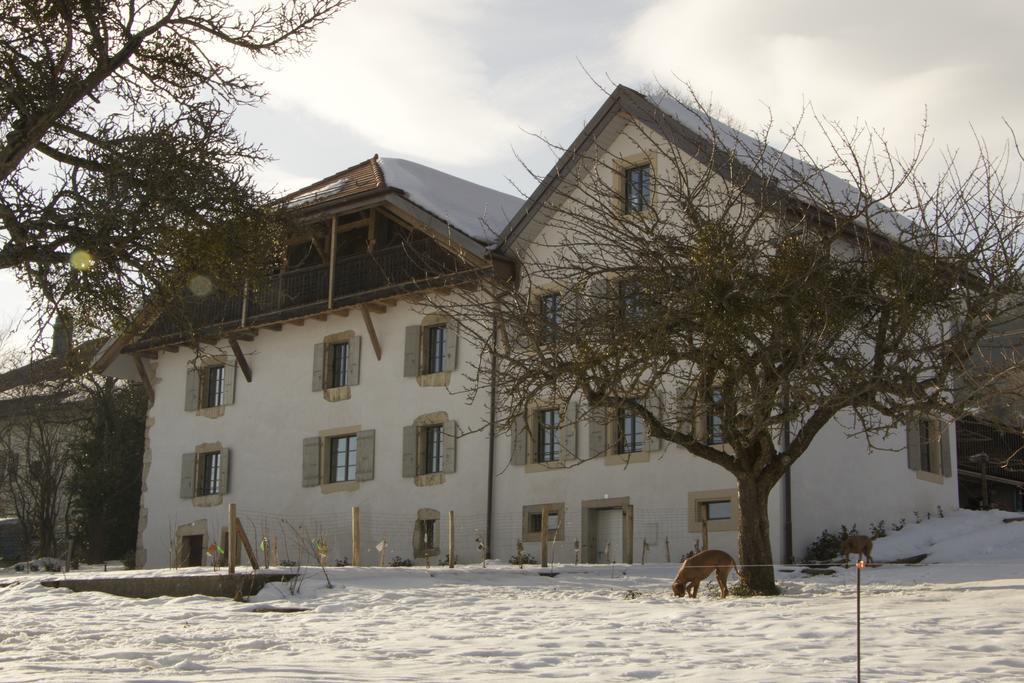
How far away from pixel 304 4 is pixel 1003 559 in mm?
13511

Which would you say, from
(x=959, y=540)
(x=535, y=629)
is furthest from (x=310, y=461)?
(x=535, y=629)

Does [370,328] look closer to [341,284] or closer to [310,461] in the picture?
[341,284]

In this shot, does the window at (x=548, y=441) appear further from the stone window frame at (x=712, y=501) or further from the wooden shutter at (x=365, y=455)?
the wooden shutter at (x=365, y=455)

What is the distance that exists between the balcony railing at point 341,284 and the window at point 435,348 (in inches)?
50.1

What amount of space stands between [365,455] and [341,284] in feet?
11.7

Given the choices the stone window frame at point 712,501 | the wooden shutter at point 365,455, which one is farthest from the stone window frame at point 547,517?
the wooden shutter at point 365,455

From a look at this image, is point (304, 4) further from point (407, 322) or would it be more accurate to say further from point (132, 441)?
point (132, 441)

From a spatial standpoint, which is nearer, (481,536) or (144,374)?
(481,536)

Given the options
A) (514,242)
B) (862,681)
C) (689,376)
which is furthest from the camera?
(514,242)

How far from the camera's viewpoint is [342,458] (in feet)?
89.2

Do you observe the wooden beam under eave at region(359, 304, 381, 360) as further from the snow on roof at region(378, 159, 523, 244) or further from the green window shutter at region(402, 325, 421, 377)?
the snow on roof at region(378, 159, 523, 244)

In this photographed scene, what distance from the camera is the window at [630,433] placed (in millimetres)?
22516

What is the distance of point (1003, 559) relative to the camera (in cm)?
1955

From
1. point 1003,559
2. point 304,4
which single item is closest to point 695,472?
point 1003,559
